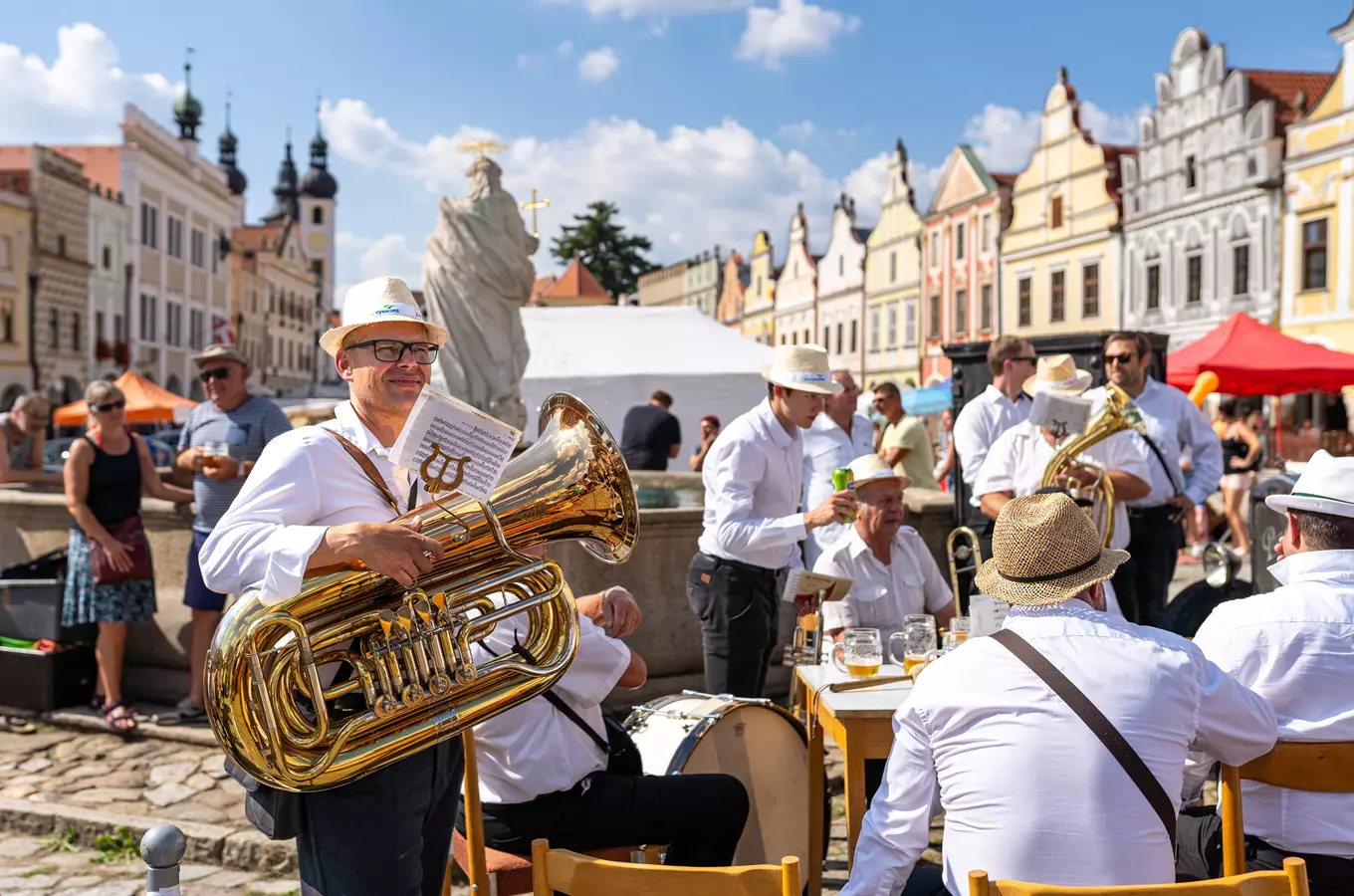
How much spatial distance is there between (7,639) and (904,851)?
582cm

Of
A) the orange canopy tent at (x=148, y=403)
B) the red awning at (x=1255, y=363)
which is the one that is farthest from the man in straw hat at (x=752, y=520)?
the orange canopy tent at (x=148, y=403)

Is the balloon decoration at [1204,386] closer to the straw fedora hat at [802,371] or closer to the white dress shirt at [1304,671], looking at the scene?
the straw fedora hat at [802,371]

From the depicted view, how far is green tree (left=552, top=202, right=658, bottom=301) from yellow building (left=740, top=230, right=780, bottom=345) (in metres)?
8.81

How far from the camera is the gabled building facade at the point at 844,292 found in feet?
172

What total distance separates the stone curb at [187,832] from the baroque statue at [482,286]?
5883 millimetres

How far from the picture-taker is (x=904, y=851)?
2551 millimetres

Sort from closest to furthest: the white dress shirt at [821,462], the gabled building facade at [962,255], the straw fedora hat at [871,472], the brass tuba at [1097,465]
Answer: the straw fedora hat at [871,472] → the brass tuba at [1097,465] → the white dress shirt at [821,462] → the gabled building facade at [962,255]

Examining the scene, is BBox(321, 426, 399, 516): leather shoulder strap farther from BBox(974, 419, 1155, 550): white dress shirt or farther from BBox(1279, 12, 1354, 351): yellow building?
BBox(1279, 12, 1354, 351): yellow building

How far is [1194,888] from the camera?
2.04 metres

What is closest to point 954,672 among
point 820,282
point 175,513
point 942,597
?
point 942,597

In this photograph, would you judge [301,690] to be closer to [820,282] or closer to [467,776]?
[467,776]

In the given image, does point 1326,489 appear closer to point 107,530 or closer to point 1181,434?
point 1181,434

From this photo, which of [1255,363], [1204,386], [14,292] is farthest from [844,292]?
[1204,386]

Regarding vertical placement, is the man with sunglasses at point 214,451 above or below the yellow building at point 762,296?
below
